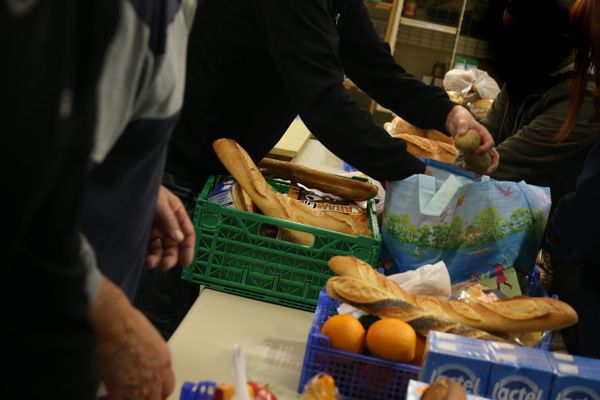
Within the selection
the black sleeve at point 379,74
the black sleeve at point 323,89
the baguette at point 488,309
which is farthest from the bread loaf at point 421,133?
the baguette at point 488,309

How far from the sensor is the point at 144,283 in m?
1.55

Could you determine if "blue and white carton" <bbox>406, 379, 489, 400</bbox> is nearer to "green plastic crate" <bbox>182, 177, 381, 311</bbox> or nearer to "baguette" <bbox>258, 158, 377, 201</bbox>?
"green plastic crate" <bbox>182, 177, 381, 311</bbox>

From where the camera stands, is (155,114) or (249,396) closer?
(155,114)

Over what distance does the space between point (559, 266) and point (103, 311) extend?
1.31m

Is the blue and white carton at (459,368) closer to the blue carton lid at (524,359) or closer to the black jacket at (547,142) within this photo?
the blue carton lid at (524,359)

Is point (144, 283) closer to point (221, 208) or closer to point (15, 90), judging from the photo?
point (221, 208)

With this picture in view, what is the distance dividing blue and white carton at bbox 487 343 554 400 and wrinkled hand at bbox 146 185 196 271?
0.47 metres

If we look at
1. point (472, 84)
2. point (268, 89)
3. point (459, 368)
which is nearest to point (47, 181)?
point (459, 368)

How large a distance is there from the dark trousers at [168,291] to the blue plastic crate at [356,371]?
0.60 metres

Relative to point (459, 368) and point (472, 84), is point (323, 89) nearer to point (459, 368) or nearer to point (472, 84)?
point (459, 368)

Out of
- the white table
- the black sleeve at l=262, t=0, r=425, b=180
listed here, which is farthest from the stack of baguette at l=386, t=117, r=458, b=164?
the white table

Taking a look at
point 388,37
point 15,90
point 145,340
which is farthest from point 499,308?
point 388,37

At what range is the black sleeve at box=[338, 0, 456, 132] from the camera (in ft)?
6.25

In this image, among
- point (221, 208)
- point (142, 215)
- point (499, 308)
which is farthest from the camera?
point (221, 208)
